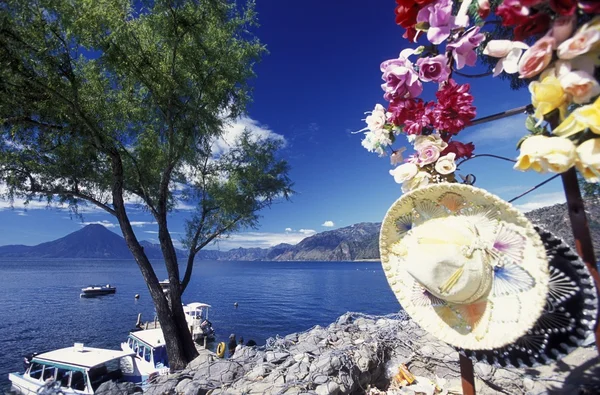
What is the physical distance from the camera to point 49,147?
9.18 meters

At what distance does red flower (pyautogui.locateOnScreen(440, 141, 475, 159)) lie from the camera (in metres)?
1.79

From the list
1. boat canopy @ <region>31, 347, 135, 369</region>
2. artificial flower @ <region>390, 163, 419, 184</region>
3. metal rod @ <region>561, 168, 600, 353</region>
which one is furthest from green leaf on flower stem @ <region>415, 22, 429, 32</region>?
boat canopy @ <region>31, 347, 135, 369</region>

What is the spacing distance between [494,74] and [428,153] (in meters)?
0.46

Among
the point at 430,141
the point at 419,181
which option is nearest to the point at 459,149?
the point at 430,141

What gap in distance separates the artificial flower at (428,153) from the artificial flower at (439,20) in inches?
20.9

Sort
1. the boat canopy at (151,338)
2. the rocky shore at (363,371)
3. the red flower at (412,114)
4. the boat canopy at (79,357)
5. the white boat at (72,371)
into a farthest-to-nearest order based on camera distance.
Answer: the boat canopy at (151,338)
the boat canopy at (79,357)
the white boat at (72,371)
the rocky shore at (363,371)
the red flower at (412,114)

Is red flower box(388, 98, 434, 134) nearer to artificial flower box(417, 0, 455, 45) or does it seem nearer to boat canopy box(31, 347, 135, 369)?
artificial flower box(417, 0, 455, 45)

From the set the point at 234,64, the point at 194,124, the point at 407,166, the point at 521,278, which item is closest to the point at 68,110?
the point at 194,124

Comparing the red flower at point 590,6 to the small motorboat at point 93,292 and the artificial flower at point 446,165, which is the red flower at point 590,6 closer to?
the artificial flower at point 446,165

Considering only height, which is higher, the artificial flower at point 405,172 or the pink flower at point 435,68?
the pink flower at point 435,68

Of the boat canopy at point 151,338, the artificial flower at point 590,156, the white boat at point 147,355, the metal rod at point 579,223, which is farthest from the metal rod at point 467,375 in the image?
the boat canopy at point 151,338

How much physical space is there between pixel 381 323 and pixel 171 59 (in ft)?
28.5

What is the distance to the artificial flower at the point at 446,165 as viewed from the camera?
1.68 metres

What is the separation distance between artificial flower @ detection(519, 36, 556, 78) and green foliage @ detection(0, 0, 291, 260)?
901 cm
